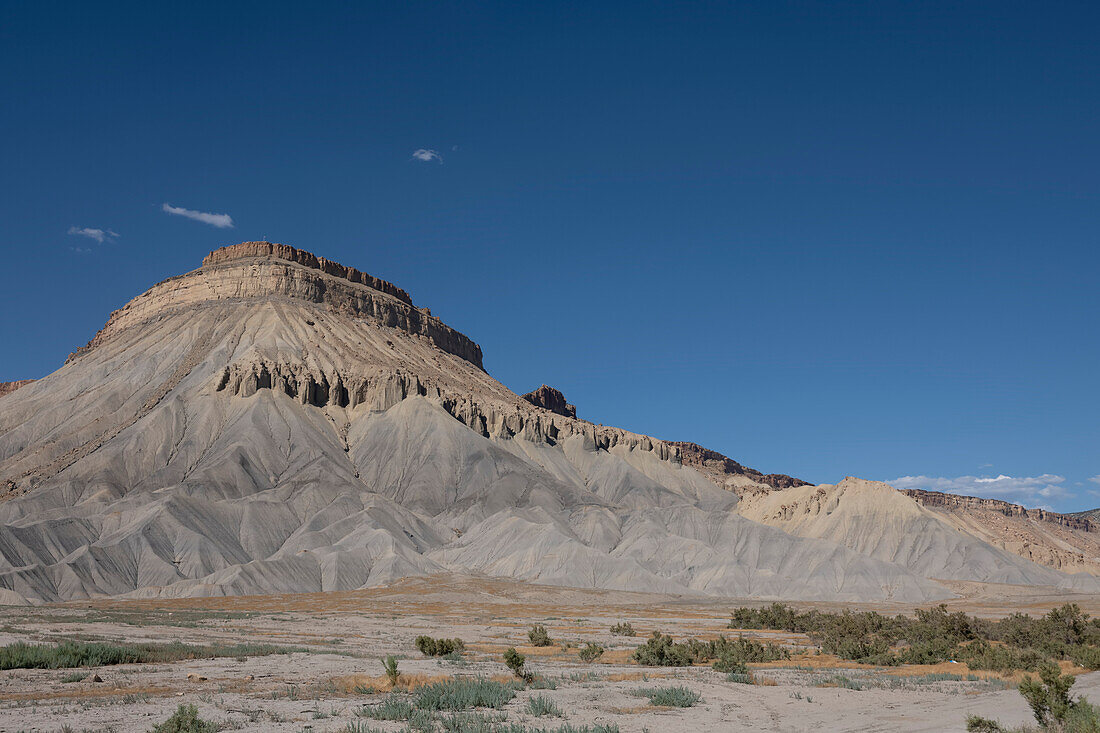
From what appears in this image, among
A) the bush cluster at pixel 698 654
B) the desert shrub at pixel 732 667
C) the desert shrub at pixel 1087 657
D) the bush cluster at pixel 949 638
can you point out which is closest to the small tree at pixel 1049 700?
the desert shrub at pixel 732 667

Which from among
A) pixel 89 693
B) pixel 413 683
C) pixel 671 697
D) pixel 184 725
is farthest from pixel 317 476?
pixel 184 725

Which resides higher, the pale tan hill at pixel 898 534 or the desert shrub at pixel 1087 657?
the pale tan hill at pixel 898 534

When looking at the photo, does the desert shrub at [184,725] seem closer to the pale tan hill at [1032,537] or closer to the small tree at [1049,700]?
the small tree at [1049,700]

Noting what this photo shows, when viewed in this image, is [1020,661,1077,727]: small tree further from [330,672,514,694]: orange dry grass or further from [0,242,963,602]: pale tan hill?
[0,242,963,602]: pale tan hill

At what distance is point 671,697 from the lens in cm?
1889

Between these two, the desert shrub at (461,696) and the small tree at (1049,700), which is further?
the desert shrub at (461,696)

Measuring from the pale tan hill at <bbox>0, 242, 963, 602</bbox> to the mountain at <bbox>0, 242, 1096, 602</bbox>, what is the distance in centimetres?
35

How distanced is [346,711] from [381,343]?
148 m

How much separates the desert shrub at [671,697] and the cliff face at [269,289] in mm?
153979

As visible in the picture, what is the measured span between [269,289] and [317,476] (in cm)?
6341

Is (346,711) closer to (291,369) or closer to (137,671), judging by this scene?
(137,671)

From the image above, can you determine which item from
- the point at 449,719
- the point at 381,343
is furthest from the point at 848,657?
the point at 381,343

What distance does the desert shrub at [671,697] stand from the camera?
18.6m

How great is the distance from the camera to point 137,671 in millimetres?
23375
